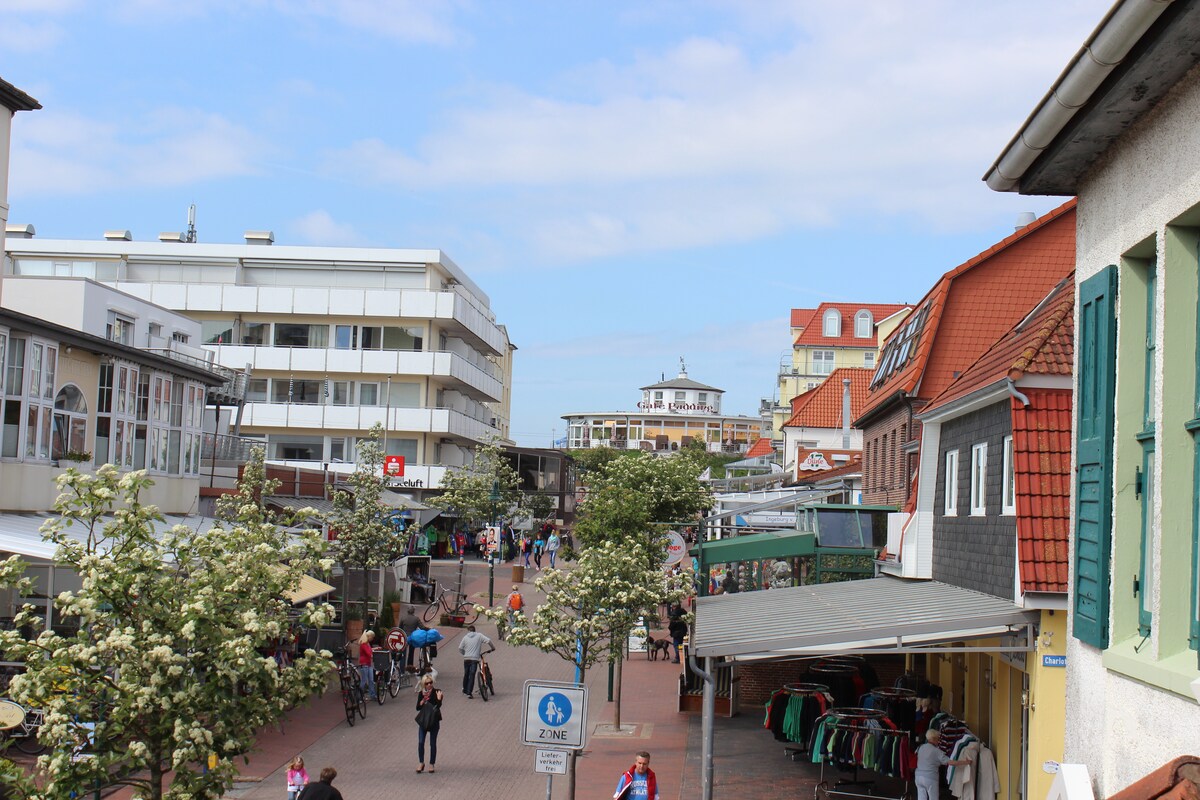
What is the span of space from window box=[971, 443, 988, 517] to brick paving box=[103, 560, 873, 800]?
5.11m

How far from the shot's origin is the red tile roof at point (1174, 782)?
5062mm

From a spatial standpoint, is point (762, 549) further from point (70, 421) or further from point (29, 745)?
point (29, 745)

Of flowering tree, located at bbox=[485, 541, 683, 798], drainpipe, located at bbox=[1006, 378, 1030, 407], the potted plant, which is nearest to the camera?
drainpipe, located at bbox=[1006, 378, 1030, 407]

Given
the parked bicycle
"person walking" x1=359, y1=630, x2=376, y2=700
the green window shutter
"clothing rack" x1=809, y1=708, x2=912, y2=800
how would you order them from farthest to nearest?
"person walking" x1=359, y1=630, x2=376, y2=700 → the parked bicycle → "clothing rack" x1=809, y1=708, x2=912, y2=800 → the green window shutter

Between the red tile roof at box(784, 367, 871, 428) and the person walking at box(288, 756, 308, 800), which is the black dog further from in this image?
the red tile roof at box(784, 367, 871, 428)

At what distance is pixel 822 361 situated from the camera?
9462cm

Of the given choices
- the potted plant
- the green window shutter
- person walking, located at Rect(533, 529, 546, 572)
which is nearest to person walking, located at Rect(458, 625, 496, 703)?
the potted plant

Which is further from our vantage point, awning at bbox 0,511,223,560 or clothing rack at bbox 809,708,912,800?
awning at bbox 0,511,223,560

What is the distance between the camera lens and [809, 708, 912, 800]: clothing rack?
1686 centimetres

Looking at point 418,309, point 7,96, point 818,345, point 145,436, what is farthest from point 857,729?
point 818,345

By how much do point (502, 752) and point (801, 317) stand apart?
263ft

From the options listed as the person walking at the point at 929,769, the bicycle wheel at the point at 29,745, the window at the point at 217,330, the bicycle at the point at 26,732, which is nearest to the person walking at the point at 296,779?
the bicycle at the point at 26,732

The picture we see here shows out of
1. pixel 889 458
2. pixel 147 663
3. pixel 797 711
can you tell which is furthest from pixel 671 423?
pixel 147 663

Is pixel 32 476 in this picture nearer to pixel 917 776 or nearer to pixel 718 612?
A: pixel 718 612
